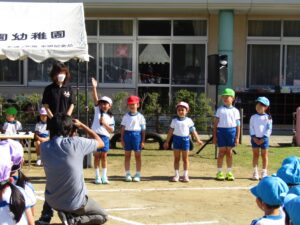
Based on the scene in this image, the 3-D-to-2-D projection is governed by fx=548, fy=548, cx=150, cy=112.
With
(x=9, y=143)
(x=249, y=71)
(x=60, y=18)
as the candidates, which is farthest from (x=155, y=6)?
(x=9, y=143)

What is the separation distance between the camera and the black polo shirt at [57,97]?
845 centimetres

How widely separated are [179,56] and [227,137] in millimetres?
10827

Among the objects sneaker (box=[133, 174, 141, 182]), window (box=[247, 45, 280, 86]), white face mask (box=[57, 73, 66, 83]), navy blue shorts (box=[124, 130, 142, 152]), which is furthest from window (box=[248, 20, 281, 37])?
white face mask (box=[57, 73, 66, 83])

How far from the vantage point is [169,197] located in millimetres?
8758

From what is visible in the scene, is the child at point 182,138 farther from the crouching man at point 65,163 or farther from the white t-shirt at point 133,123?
the crouching man at point 65,163

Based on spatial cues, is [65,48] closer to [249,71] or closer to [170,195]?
[170,195]

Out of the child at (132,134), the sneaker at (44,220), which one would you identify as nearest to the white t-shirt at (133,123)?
the child at (132,134)

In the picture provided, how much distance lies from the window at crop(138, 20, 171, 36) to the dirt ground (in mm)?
9644

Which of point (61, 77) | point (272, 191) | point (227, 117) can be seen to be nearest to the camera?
point (272, 191)

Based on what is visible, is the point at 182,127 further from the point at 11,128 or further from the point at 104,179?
the point at 11,128

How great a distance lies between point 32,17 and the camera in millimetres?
11195

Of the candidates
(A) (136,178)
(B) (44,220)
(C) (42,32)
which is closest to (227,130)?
(A) (136,178)

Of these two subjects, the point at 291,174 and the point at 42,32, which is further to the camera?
the point at 42,32

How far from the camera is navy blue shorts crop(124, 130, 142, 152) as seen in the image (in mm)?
10016
